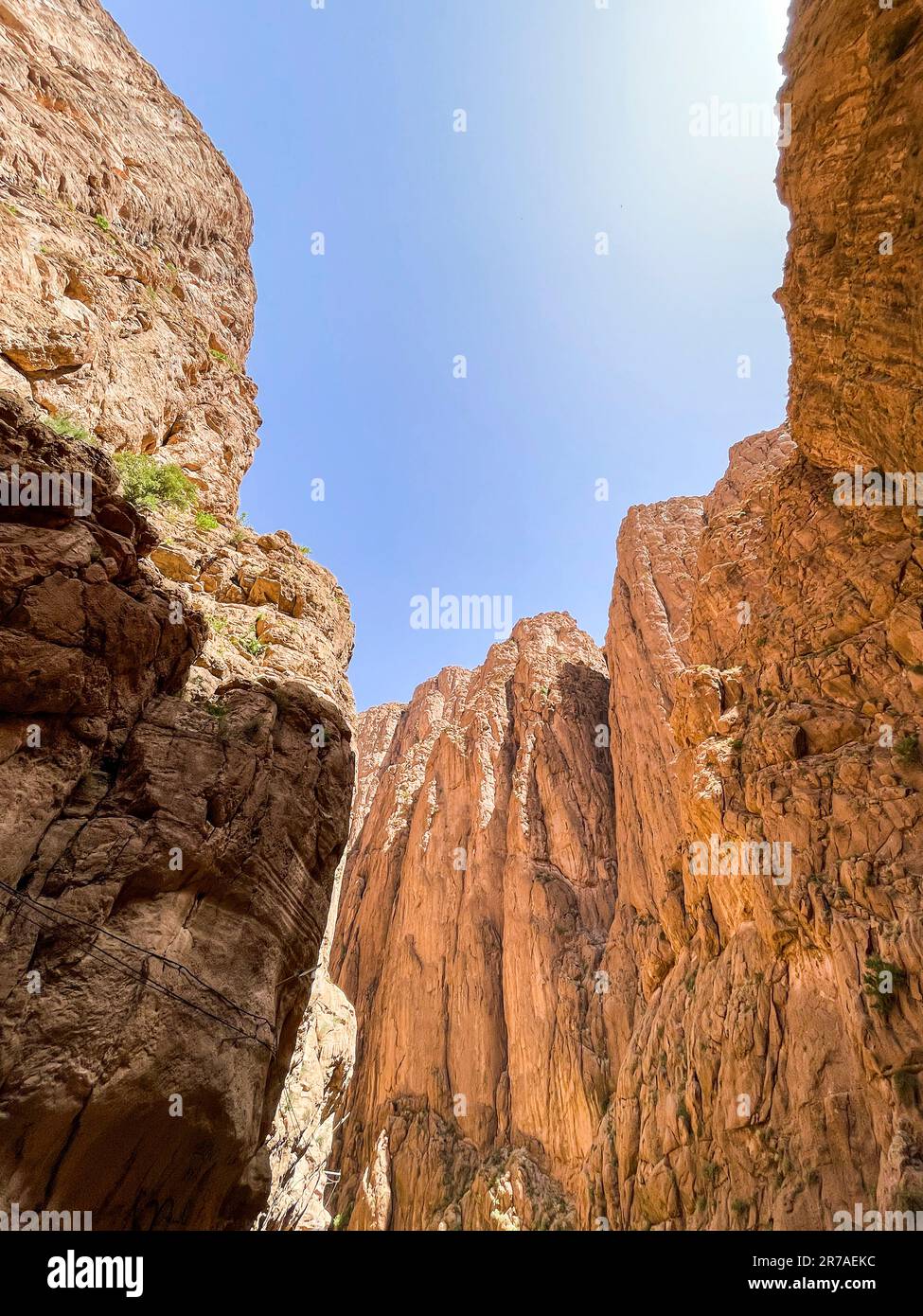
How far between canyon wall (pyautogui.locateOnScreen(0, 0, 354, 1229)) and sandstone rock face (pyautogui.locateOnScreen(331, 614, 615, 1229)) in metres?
24.4

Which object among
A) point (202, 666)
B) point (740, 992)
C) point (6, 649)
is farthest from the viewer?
point (740, 992)

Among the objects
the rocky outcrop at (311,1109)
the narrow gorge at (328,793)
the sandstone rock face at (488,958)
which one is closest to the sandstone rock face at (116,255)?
the narrow gorge at (328,793)

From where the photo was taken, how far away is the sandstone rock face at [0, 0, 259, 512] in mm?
11523

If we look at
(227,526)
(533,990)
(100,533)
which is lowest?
(533,990)

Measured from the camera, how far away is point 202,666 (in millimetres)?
9680

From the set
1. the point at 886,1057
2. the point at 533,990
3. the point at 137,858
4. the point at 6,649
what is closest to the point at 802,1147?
the point at 886,1057

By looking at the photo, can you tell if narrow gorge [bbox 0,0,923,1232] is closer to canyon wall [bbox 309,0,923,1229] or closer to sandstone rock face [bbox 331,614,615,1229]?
canyon wall [bbox 309,0,923,1229]

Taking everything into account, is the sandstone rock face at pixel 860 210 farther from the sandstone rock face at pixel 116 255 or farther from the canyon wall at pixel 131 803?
the sandstone rock face at pixel 116 255

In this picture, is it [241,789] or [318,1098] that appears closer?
[241,789]

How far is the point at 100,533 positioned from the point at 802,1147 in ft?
60.1

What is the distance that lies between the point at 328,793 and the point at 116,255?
46.5 ft

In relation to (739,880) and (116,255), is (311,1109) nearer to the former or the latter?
(739,880)

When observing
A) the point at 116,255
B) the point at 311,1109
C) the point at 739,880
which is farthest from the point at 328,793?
the point at 739,880
